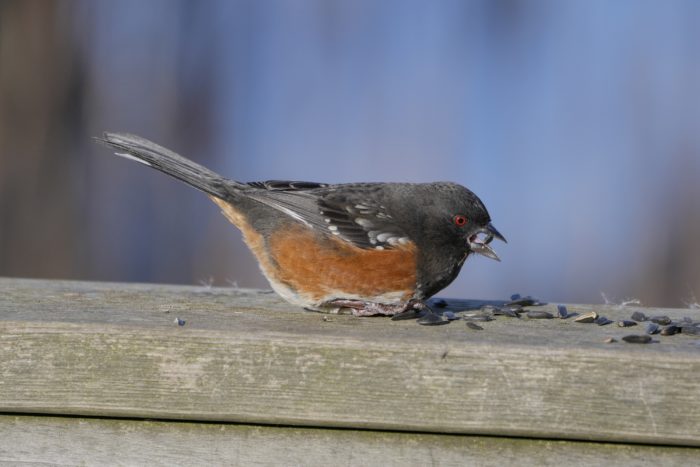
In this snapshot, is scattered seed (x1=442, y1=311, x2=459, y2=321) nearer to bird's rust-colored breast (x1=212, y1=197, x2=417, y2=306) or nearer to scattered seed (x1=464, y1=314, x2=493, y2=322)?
scattered seed (x1=464, y1=314, x2=493, y2=322)

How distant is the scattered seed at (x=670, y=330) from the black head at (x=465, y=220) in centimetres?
103

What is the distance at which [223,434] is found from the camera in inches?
105

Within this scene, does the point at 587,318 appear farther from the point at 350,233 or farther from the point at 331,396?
the point at 331,396

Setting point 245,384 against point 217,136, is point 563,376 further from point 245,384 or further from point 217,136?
point 217,136

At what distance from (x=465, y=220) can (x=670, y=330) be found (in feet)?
3.87

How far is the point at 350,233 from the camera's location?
3.90 meters

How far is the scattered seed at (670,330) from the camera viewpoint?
3055 mm

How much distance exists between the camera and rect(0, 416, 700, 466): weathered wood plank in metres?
2.57

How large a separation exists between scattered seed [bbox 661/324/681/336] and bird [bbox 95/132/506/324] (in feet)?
2.67

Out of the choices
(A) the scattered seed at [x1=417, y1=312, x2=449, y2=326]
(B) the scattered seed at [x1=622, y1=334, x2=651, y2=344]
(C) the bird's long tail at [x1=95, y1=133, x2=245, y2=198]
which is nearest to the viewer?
(B) the scattered seed at [x1=622, y1=334, x2=651, y2=344]

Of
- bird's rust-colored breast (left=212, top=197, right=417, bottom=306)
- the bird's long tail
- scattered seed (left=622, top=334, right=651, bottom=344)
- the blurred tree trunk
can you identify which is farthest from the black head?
the blurred tree trunk

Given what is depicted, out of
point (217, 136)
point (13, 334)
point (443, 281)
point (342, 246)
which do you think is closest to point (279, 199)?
point (342, 246)

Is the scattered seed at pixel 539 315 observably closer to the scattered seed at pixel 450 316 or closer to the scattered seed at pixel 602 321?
the scattered seed at pixel 602 321

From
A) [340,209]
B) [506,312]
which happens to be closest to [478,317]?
[506,312]
